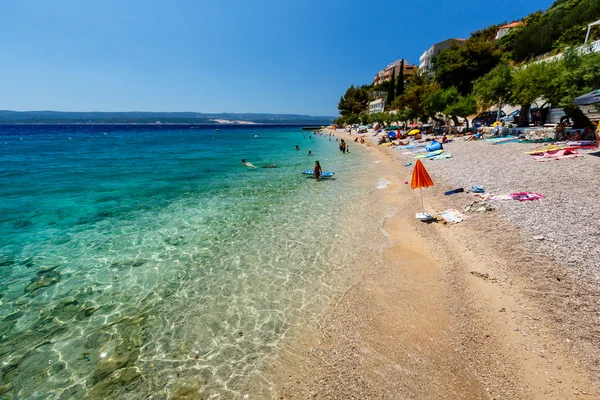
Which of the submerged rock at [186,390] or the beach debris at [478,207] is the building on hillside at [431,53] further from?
the submerged rock at [186,390]

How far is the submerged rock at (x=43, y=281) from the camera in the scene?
7.85m

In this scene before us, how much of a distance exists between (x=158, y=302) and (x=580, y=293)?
9646mm

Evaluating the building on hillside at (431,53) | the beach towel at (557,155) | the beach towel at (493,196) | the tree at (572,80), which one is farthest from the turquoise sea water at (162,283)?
the building on hillside at (431,53)

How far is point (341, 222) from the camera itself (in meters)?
11.9

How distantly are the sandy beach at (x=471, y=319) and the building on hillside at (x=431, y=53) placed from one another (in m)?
91.8

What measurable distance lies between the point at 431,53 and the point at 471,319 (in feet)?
344

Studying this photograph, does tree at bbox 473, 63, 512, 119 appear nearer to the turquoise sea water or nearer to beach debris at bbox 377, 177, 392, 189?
beach debris at bbox 377, 177, 392, 189

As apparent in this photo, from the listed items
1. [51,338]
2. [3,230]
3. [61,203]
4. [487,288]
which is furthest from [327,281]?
[61,203]

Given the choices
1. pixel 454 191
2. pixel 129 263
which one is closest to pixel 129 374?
pixel 129 263

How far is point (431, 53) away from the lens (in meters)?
89.3

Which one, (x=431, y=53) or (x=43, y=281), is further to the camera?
(x=431, y=53)

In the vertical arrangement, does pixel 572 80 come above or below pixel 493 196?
above

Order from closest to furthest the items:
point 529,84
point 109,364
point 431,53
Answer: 1. point 109,364
2. point 529,84
3. point 431,53

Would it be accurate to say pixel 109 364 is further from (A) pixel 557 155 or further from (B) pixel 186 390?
(A) pixel 557 155
